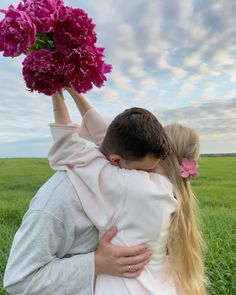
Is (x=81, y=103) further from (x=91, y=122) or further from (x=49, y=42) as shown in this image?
(x=49, y=42)

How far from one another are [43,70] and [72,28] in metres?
0.21

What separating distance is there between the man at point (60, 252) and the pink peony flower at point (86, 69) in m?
0.39

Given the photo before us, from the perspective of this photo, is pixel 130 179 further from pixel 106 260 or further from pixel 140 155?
pixel 106 260

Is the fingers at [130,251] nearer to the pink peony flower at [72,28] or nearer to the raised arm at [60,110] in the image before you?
the raised arm at [60,110]

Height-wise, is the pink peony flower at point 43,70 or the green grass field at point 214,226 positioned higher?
the pink peony flower at point 43,70

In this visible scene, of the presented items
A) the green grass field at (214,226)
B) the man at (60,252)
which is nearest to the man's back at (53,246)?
the man at (60,252)

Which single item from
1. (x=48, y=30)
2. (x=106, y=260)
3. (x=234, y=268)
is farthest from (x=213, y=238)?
(x=48, y=30)

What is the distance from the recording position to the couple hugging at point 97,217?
1969 millimetres

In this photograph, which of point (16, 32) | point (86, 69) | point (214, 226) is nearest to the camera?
point (16, 32)

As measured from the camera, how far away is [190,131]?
2.41 metres

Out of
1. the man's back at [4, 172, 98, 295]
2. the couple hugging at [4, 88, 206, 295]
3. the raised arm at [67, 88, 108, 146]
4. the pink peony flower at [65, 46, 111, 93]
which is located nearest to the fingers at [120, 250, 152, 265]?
the couple hugging at [4, 88, 206, 295]

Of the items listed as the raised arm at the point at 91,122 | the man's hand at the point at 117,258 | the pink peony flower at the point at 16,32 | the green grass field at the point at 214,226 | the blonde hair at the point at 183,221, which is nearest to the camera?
the pink peony flower at the point at 16,32

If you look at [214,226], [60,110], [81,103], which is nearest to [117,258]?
[60,110]

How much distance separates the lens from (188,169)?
230 cm
